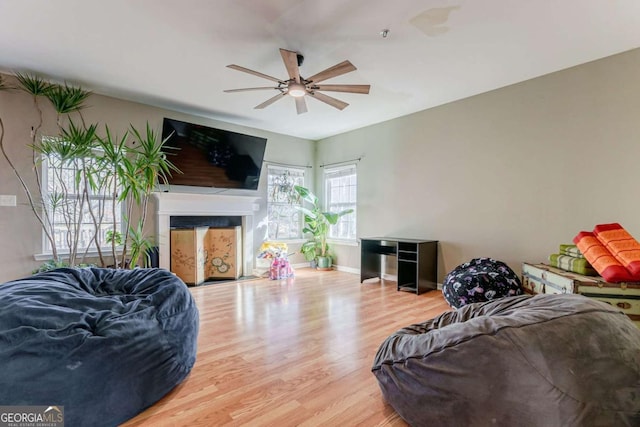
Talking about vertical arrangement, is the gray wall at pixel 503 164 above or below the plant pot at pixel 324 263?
above

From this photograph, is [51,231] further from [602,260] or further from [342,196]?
[602,260]

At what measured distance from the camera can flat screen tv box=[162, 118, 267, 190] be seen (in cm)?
449

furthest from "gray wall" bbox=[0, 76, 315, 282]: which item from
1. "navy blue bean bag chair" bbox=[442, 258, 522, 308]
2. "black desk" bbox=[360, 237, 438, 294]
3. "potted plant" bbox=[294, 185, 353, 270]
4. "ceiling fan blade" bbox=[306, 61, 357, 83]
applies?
"navy blue bean bag chair" bbox=[442, 258, 522, 308]

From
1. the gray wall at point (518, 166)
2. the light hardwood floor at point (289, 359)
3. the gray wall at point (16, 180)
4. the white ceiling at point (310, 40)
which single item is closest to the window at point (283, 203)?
the gray wall at point (518, 166)

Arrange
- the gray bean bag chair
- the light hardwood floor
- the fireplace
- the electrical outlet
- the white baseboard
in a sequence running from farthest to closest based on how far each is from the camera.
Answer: the white baseboard
the fireplace
the electrical outlet
the light hardwood floor
the gray bean bag chair

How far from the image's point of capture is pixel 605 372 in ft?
3.97

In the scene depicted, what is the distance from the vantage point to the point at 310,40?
278cm

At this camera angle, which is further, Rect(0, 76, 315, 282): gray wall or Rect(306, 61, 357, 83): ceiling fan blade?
Rect(0, 76, 315, 282): gray wall

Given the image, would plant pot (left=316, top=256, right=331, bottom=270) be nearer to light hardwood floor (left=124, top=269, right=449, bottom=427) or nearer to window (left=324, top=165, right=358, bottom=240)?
window (left=324, top=165, right=358, bottom=240)

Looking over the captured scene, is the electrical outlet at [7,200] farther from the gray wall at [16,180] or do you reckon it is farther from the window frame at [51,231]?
the window frame at [51,231]

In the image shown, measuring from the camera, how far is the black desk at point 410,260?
164 inches

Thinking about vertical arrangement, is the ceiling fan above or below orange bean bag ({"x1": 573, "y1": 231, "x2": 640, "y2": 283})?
above

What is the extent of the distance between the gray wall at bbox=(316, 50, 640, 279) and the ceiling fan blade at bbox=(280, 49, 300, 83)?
2536mm

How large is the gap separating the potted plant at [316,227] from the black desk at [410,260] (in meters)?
1.04
